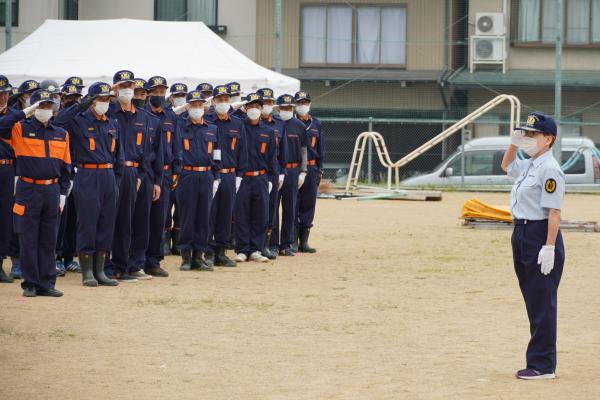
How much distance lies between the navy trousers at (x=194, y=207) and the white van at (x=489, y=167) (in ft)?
60.5

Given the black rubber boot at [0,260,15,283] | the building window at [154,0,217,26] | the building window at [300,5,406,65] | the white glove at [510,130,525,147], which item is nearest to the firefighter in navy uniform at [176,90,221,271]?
the black rubber boot at [0,260,15,283]

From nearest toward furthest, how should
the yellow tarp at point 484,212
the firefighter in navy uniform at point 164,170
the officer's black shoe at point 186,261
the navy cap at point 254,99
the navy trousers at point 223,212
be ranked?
the firefighter in navy uniform at point 164,170
the officer's black shoe at point 186,261
the navy trousers at point 223,212
the navy cap at point 254,99
the yellow tarp at point 484,212

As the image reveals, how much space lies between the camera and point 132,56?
25.2m

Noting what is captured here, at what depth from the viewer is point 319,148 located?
19234 mm

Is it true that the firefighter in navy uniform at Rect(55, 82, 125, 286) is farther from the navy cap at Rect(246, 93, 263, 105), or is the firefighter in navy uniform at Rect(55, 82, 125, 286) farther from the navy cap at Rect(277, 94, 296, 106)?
the navy cap at Rect(277, 94, 296, 106)

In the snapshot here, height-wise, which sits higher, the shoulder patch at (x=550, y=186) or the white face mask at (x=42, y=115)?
the white face mask at (x=42, y=115)

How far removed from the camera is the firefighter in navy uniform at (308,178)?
19062mm

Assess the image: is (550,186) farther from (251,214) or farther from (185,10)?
(185,10)

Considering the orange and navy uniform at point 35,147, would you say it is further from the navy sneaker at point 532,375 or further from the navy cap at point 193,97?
the navy sneaker at point 532,375

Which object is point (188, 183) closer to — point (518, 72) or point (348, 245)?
point (348, 245)

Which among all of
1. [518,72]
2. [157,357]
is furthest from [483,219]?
[518,72]

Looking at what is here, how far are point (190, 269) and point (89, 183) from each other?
9.40 feet

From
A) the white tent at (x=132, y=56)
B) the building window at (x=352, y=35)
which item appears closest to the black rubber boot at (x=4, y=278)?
the white tent at (x=132, y=56)

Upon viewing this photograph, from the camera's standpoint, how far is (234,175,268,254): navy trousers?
17.3 metres
